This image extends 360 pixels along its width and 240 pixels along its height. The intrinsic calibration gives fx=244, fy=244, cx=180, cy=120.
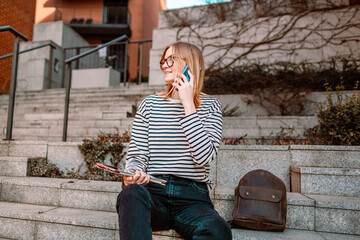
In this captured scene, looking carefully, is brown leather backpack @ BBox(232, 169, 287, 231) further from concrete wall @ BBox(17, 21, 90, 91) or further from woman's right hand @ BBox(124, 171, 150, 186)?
concrete wall @ BBox(17, 21, 90, 91)

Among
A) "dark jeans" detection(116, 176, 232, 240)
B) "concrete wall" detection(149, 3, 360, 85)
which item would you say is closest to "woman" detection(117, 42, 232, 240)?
"dark jeans" detection(116, 176, 232, 240)

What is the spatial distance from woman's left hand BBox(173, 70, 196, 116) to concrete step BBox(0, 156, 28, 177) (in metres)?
2.10

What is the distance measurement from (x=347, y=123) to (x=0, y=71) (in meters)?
8.62

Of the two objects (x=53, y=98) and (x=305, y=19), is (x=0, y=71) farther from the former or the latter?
(x=305, y=19)

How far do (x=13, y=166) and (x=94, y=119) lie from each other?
163 centimetres

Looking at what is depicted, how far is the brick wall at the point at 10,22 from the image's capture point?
6.78 meters

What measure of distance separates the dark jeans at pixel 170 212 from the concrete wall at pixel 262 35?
5301 mm

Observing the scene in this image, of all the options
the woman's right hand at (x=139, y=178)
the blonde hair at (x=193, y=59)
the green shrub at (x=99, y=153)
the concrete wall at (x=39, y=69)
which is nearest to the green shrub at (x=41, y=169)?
the green shrub at (x=99, y=153)

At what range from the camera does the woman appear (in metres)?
1.12

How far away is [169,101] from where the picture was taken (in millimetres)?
1537

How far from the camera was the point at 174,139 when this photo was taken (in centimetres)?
142

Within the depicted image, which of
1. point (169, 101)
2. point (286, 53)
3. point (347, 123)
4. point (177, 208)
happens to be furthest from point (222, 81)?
point (177, 208)

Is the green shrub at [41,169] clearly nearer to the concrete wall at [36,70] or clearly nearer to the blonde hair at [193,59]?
the blonde hair at [193,59]

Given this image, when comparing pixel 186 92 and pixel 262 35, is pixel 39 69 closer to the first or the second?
pixel 262 35
